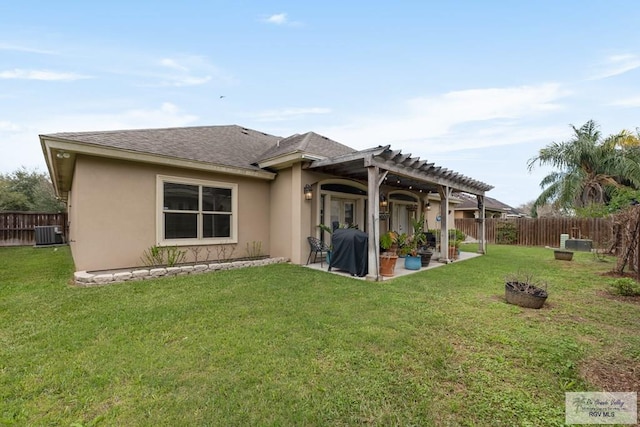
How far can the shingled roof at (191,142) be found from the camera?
5.95 m

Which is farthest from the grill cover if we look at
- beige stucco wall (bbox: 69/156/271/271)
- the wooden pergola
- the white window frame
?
beige stucco wall (bbox: 69/156/271/271)

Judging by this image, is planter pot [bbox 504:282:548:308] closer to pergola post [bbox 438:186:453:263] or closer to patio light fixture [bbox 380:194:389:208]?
pergola post [bbox 438:186:453:263]

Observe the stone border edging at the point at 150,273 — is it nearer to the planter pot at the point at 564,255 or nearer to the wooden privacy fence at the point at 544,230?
the planter pot at the point at 564,255

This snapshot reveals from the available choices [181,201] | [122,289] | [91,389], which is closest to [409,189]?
[181,201]

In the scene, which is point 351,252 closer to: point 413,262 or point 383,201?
point 413,262

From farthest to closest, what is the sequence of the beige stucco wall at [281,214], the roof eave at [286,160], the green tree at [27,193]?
1. the green tree at [27,193]
2. the beige stucco wall at [281,214]
3. the roof eave at [286,160]

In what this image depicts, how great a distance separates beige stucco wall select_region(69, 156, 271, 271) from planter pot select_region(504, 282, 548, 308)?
6.96m

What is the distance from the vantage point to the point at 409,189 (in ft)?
39.3

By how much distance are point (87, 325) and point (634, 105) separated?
67.8ft

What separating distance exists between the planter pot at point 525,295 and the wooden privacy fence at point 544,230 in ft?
40.0

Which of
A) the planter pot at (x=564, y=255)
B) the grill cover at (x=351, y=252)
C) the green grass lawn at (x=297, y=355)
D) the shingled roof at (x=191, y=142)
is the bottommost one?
the green grass lawn at (x=297, y=355)

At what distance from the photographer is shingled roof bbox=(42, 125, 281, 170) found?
234 inches

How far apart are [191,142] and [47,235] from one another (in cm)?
1010
